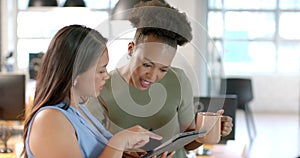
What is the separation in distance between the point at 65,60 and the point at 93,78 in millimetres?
85

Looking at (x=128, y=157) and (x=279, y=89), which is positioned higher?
(x=128, y=157)

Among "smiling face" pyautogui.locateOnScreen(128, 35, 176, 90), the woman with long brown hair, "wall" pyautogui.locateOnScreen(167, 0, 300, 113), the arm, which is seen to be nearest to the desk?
"smiling face" pyautogui.locateOnScreen(128, 35, 176, 90)

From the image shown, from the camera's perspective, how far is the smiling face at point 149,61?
1519mm

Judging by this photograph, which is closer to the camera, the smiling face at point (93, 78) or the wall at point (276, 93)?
the smiling face at point (93, 78)

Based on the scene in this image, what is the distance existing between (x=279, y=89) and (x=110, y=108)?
9.13 meters

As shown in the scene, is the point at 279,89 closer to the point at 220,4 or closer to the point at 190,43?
the point at 220,4

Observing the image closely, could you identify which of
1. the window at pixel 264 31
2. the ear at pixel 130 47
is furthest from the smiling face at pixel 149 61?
the window at pixel 264 31

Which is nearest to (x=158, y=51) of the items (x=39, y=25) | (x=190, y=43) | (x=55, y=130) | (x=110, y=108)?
(x=190, y=43)

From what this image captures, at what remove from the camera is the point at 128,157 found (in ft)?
5.20

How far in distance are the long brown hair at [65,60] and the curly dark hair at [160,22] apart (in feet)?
0.38

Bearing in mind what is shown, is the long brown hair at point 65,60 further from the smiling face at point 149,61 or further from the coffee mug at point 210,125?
the coffee mug at point 210,125

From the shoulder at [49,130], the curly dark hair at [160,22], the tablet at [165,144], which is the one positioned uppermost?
the curly dark hair at [160,22]

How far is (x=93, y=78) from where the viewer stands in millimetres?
1455

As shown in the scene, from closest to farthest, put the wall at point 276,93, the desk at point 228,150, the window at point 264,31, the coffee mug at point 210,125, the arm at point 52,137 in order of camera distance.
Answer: the arm at point 52,137, the coffee mug at point 210,125, the desk at point 228,150, the wall at point 276,93, the window at point 264,31
